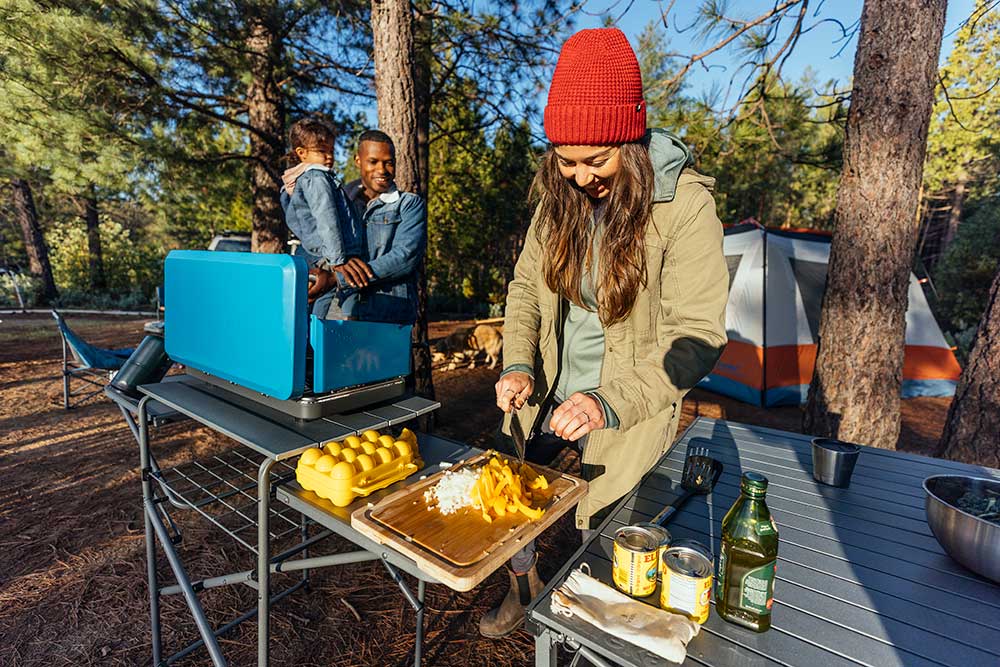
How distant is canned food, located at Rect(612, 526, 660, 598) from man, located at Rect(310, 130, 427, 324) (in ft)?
5.19

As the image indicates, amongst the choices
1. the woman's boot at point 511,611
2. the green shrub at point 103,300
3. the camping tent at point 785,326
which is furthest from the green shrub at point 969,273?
the green shrub at point 103,300

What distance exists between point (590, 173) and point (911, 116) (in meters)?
2.97

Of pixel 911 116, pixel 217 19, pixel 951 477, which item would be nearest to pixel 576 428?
pixel 951 477

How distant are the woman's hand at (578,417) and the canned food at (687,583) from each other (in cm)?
34

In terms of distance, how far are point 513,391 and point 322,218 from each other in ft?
4.34

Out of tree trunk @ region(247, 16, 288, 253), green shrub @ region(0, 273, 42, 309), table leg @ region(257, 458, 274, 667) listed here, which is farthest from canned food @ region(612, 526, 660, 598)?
green shrub @ region(0, 273, 42, 309)

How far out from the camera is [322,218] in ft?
7.20

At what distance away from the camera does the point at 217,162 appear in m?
5.85

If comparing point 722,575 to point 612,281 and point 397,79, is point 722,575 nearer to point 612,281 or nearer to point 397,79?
point 612,281

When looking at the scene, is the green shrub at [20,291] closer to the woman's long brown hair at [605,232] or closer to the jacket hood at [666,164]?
the woman's long brown hair at [605,232]

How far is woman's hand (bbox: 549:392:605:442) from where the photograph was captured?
1.20 metres

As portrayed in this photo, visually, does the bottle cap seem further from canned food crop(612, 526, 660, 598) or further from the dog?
the dog

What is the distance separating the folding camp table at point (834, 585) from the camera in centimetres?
85

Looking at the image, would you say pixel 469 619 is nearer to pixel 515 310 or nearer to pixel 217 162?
pixel 515 310
